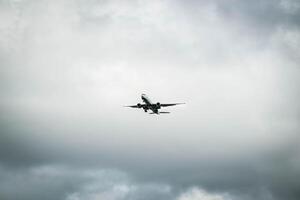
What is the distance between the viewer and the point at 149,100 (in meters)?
97.8
